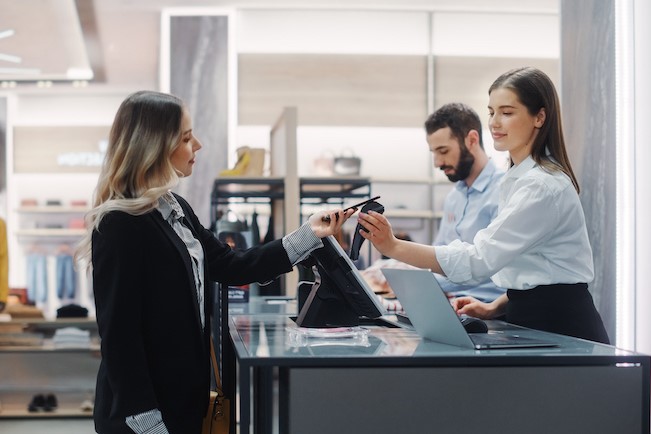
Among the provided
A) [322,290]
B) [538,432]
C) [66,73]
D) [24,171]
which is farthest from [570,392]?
[24,171]

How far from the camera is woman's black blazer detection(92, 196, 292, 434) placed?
2029 mm

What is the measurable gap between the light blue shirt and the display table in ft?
5.50

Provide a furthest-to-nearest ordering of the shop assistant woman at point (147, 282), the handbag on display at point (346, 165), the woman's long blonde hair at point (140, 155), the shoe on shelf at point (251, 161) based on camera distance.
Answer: the handbag on display at point (346, 165)
the shoe on shelf at point (251, 161)
the woman's long blonde hair at point (140, 155)
the shop assistant woman at point (147, 282)

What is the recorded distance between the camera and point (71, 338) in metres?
6.57

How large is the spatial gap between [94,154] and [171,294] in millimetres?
9110

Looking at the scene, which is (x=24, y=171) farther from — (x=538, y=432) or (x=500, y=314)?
(x=538, y=432)

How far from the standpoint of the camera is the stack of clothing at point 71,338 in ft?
21.4

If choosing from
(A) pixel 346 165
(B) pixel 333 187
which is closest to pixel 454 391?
(B) pixel 333 187

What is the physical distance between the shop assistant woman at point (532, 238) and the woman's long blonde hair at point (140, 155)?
1.97 ft

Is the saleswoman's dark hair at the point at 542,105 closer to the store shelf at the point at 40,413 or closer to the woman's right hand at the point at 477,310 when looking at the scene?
the woman's right hand at the point at 477,310

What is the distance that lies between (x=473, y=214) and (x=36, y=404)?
411 cm

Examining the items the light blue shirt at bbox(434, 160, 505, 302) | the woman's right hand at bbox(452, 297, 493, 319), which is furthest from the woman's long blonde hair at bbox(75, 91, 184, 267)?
the light blue shirt at bbox(434, 160, 505, 302)

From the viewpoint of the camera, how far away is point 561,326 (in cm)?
245

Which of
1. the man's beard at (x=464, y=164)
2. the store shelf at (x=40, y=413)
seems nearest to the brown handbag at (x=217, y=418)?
the man's beard at (x=464, y=164)
